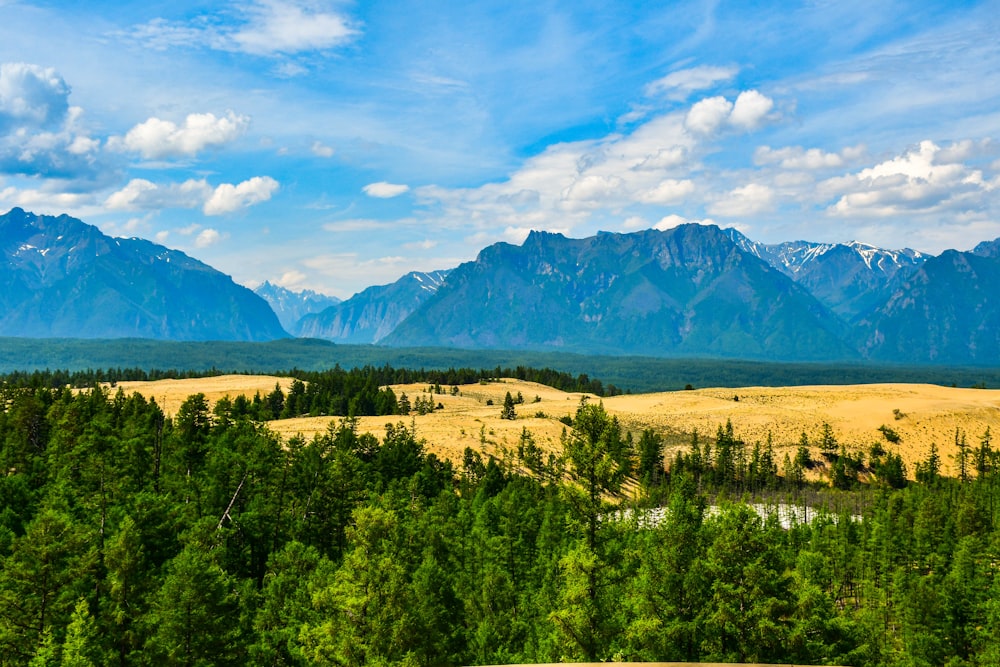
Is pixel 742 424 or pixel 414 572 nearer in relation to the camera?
pixel 414 572

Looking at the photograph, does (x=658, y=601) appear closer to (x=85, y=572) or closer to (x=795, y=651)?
(x=795, y=651)

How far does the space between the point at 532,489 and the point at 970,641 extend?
51.6m

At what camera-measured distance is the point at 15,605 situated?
3397 cm

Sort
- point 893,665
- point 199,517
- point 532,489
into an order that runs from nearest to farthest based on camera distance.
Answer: point 893,665, point 199,517, point 532,489

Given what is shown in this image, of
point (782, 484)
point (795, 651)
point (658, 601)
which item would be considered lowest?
point (782, 484)

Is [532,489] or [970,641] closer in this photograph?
[970,641]

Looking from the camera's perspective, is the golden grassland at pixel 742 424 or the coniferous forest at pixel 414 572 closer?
the coniferous forest at pixel 414 572

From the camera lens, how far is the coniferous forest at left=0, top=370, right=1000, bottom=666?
104 ft

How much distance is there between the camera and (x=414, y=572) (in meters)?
44.7

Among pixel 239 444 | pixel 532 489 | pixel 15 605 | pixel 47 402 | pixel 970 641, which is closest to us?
pixel 15 605

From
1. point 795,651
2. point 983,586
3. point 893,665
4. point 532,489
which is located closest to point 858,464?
point 532,489

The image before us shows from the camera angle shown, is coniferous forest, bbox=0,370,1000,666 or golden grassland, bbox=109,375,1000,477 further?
golden grassland, bbox=109,375,1000,477

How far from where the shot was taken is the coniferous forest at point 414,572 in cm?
3166

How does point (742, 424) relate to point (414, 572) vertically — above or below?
below
